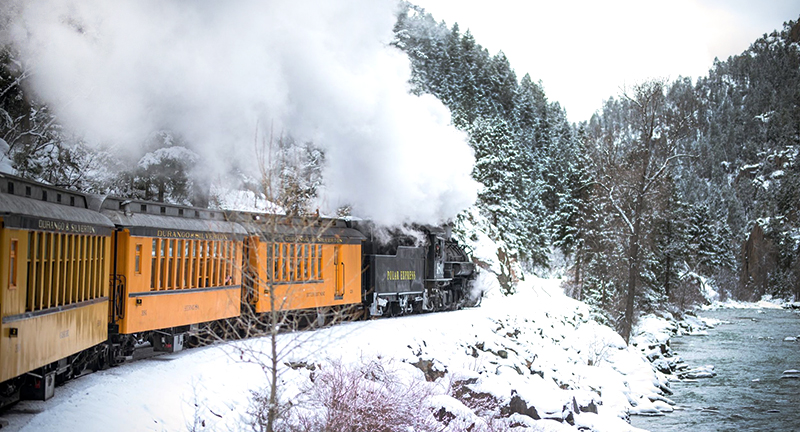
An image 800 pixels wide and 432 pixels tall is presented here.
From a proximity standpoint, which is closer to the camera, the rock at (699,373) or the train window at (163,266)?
the train window at (163,266)

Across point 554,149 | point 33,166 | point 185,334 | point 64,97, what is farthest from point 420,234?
point 554,149

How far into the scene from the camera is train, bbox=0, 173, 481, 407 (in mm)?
8156

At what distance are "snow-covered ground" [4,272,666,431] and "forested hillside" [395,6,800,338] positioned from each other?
690 cm

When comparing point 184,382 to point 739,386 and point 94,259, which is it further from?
point 739,386

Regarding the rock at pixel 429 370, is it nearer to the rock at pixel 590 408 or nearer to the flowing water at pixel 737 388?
the rock at pixel 590 408

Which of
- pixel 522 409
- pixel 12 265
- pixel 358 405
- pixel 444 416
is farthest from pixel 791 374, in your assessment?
pixel 12 265

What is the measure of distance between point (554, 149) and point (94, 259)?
240 ft

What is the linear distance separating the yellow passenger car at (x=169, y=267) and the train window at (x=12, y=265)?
3427mm

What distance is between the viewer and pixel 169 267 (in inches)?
502

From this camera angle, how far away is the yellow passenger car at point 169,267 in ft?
38.4

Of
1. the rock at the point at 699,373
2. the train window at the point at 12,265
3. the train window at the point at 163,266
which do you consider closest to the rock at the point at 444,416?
the train window at the point at 163,266

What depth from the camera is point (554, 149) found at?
260ft

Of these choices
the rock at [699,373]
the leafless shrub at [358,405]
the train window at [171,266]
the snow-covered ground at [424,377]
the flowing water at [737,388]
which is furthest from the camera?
the rock at [699,373]

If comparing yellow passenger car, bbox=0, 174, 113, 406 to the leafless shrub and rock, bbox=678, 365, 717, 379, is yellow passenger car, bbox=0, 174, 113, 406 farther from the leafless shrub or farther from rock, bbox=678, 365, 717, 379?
rock, bbox=678, 365, 717, 379
